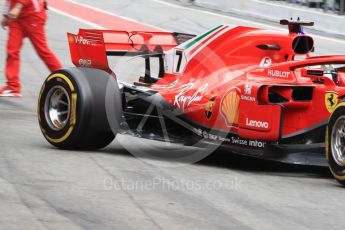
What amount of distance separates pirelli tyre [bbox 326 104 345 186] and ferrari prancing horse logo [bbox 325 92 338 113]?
7.9 inches

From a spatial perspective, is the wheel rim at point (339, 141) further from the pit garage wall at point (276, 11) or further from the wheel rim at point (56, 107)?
the pit garage wall at point (276, 11)

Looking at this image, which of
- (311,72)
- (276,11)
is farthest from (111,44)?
(276,11)

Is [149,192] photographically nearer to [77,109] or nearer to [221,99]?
[221,99]

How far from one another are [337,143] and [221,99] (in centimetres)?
117

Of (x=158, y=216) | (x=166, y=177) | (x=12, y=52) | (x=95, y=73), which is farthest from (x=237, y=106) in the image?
(x=12, y=52)

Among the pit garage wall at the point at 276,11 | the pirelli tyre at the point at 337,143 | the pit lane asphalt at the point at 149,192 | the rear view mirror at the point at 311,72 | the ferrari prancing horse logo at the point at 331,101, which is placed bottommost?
the pit lane asphalt at the point at 149,192

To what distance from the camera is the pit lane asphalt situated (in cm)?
593

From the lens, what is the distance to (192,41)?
345 inches

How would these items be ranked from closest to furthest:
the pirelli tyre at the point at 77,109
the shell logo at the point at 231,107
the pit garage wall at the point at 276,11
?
1. the shell logo at the point at 231,107
2. the pirelli tyre at the point at 77,109
3. the pit garage wall at the point at 276,11

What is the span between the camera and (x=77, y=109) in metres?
8.20

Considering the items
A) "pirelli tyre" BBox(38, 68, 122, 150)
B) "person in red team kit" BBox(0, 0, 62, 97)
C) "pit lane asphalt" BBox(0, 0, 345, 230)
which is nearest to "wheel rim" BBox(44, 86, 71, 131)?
"pirelli tyre" BBox(38, 68, 122, 150)

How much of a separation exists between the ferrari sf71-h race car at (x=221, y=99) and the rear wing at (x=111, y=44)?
0.6 inches

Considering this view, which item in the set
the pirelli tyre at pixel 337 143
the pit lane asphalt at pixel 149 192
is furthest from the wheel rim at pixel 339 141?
the pit lane asphalt at pixel 149 192

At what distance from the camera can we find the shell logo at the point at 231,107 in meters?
7.77
